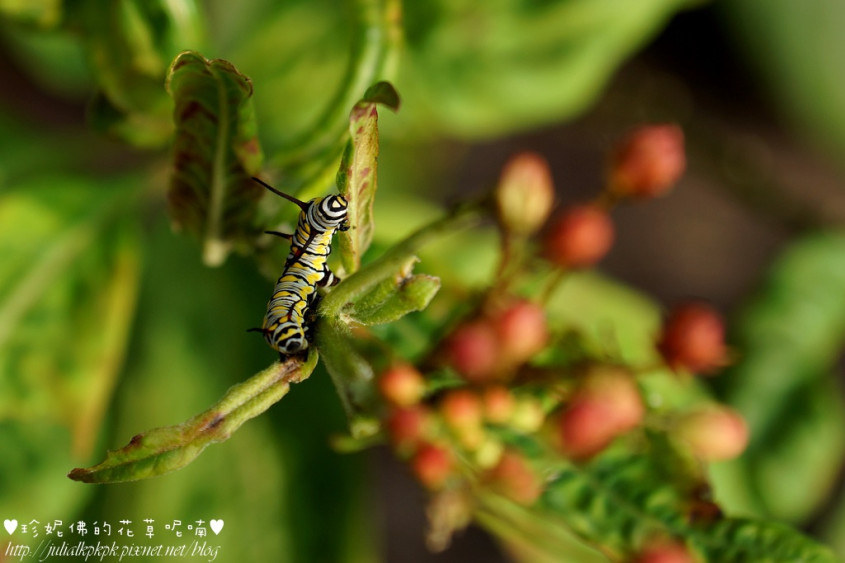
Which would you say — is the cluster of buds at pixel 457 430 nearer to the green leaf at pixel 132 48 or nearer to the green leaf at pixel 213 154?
the green leaf at pixel 213 154

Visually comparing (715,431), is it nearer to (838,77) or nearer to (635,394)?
(635,394)

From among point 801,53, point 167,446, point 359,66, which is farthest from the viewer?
point 801,53

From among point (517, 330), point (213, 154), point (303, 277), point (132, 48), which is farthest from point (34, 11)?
point (517, 330)

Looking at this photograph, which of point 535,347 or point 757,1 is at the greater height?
point 757,1

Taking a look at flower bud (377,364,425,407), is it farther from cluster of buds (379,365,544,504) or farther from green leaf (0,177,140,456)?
green leaf (0,177,140,456)

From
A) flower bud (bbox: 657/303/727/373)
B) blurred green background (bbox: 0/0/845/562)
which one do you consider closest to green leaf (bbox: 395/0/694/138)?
blurred green background (bbox: 0/0/845/562)

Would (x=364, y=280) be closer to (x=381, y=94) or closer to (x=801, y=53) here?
(x=381, y=94)

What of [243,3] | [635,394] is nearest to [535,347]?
[635,394]
